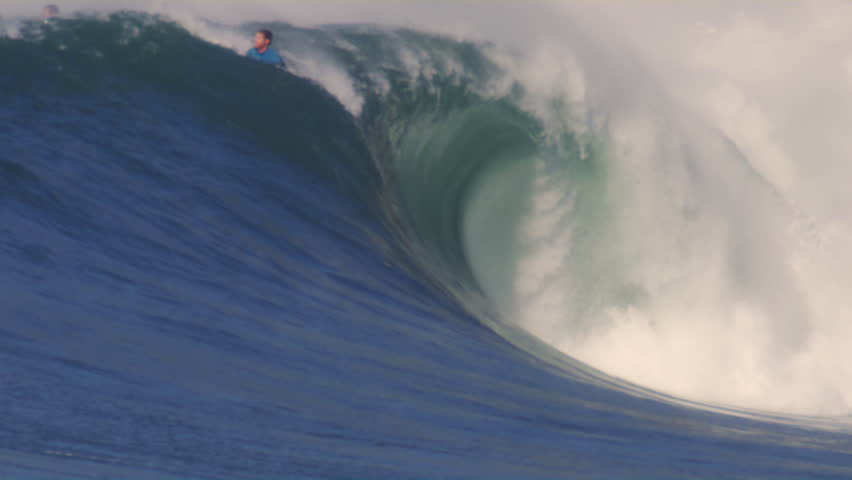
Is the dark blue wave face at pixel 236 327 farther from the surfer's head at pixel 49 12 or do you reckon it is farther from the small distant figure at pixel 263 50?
the small distant figure at pixel 263 50

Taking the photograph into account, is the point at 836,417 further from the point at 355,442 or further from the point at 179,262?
the point at 179,262

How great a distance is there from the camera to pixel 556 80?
10.6 metres

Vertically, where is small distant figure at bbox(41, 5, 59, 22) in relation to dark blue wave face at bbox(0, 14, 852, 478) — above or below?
above

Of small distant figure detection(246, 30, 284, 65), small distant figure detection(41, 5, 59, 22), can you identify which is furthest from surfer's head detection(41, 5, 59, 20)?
small distant figure detection(246, 30, 284, 65)

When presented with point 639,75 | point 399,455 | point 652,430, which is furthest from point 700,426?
point 639,75

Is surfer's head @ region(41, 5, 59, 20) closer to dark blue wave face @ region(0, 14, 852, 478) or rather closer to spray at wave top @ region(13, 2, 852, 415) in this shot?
dark blue wave face @ region(0, 14, 852, 478)

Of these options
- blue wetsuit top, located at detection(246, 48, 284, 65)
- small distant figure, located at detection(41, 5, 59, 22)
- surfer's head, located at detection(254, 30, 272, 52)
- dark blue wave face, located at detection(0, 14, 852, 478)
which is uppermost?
surfer's head, located at detection(254, 30, 272, 52)

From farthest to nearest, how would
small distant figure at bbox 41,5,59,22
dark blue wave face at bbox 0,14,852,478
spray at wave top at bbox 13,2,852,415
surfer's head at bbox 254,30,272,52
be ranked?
surfer's head at bbox 254,30,272,52, small distant figure at bbox 41,5,59,22, spray at wave top at bbox 13,2,852,415, dark blue wave face at bbox 0,14,852,478

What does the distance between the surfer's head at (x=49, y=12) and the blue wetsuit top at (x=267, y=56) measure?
2002 mm

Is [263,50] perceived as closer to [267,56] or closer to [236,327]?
[267,56]

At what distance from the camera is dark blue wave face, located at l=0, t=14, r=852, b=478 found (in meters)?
3.94

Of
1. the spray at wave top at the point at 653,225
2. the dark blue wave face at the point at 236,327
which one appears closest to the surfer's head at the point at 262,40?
the spray at wave top at the point at 653,225

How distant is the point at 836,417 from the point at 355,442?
15.6 feet

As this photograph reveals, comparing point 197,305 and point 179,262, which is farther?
point 179,262
